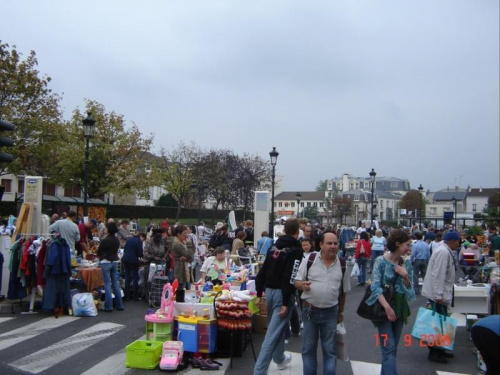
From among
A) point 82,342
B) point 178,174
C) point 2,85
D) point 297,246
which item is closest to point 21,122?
point 2,85

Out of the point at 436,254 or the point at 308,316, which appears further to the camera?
the point at 436,254

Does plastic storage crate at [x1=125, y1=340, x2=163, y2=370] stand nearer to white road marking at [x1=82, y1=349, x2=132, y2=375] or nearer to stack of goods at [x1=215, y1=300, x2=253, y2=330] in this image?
white road marking at [x1=82, y1=349, x2=132, y2=375]

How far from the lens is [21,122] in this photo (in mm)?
29578

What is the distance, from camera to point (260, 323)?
862 cm

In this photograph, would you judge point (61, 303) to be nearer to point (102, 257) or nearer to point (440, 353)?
point (102, 257)

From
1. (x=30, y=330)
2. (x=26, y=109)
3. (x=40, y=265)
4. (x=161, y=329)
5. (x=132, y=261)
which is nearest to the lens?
(x=161, y=329)

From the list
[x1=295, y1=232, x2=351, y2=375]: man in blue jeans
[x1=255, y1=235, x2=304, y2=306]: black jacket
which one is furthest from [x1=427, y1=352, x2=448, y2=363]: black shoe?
[x1=255, y1=235, x2=304, y2=306]: black jacket

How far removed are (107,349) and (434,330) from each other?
4987 mm

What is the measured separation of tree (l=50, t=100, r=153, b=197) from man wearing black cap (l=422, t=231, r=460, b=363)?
33.4 meters

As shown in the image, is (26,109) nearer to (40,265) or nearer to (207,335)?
(40,265)

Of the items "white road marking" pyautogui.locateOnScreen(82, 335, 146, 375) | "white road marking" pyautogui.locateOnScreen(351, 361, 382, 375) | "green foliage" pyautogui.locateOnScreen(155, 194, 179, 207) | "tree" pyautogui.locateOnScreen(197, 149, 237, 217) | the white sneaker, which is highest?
"tree" pyautogui.locateOnScreen(197, 149, 237, 217)

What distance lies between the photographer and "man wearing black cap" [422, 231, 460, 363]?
6.81 m

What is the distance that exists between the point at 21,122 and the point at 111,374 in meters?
27.1

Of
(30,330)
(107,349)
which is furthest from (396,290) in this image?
(30,330)
